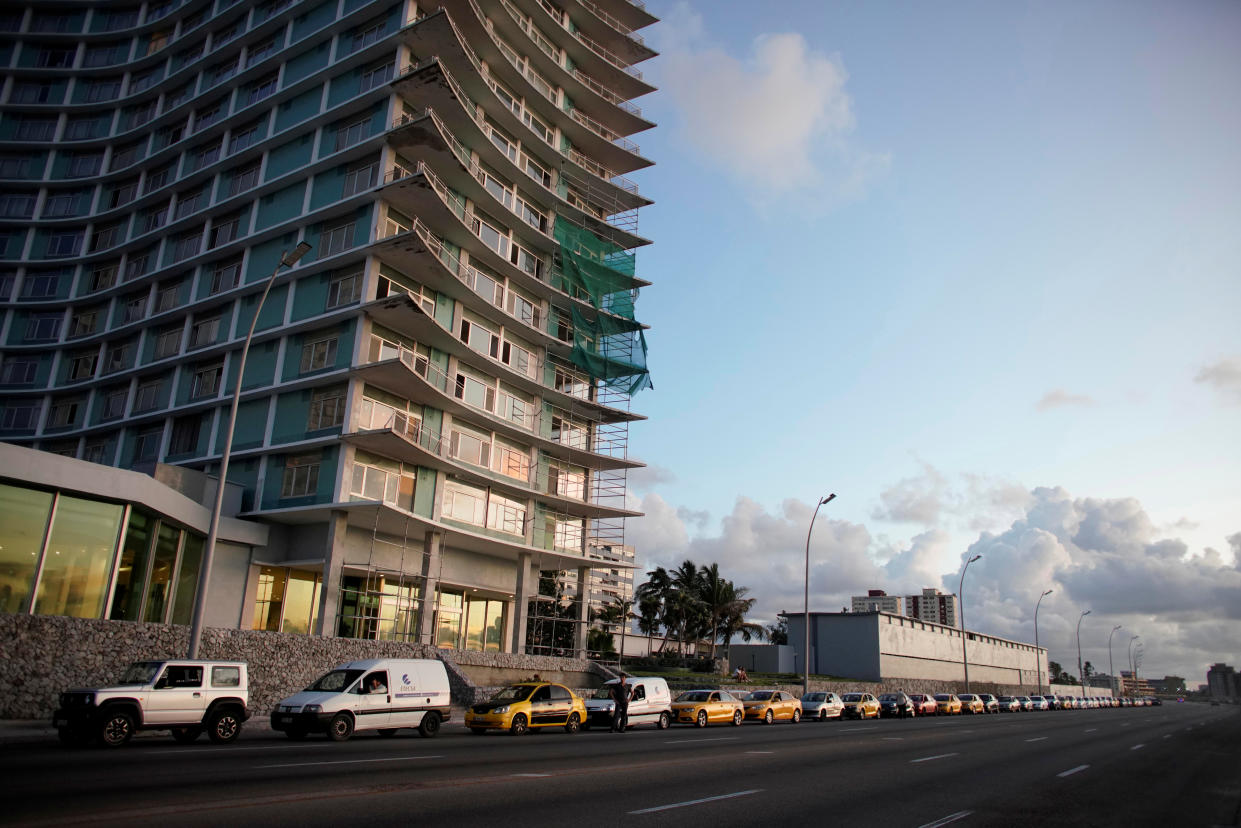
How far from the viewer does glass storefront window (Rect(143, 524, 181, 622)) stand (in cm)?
3044

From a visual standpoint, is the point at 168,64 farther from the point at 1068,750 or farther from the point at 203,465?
the point at 1068,750

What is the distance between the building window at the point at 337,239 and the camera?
37.5m

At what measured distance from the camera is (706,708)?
29.3 m

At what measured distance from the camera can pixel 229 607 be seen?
113 feet

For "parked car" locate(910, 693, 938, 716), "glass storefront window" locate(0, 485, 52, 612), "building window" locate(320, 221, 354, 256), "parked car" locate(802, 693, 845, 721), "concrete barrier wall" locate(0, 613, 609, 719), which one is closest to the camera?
"concrete barrier wall" locate(0, 613, 609, 719)

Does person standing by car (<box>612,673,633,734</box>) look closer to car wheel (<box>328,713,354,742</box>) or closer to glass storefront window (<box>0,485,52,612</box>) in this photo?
car wheel (<box>328,713,354,742</box>)

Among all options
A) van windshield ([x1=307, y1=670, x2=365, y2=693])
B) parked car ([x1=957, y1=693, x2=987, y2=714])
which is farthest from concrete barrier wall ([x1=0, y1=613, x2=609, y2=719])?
parked car ([x1=957, y1=693, x2=987, y2=714])

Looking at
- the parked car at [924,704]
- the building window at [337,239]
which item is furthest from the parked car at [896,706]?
the building window at [337,239]

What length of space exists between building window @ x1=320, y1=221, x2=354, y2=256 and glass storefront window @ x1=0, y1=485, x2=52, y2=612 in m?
17.0

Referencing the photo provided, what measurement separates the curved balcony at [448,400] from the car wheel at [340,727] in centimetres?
1752

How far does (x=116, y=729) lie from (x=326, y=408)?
21.2m

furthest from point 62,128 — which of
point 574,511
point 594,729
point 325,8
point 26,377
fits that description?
point 594,729

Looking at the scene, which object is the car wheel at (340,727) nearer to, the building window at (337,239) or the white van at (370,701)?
the white van at (370,701)

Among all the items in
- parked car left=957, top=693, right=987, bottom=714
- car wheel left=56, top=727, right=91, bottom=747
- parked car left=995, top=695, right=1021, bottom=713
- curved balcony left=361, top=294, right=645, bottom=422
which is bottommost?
parked car left=995, top=695, right=1021, bottom=713
